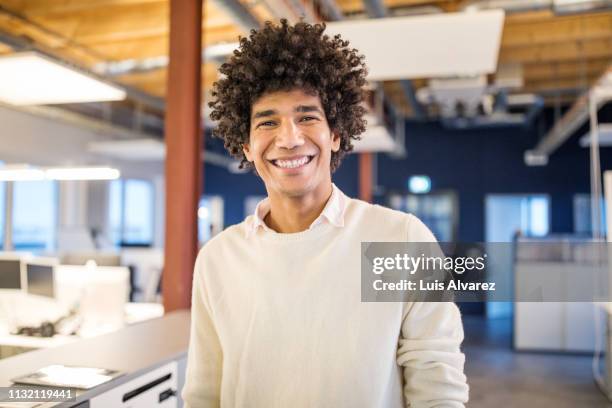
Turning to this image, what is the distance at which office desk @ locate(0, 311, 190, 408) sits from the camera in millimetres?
2203

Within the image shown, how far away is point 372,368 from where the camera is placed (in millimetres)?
1243

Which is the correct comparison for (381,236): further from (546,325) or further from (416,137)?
(416,137)

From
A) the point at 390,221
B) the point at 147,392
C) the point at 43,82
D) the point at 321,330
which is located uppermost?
the point at 43,82

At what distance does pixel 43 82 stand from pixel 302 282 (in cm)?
264

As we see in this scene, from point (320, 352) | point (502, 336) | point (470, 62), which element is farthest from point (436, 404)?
point (502, 336)

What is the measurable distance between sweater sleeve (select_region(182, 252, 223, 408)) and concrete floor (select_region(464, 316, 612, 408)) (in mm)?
3690

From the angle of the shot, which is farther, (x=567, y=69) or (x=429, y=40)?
(x=567, y=69)

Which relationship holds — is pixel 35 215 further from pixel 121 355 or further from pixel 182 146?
pixel 121 355

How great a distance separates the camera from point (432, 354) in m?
1.21

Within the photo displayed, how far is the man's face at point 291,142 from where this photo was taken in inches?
53.0

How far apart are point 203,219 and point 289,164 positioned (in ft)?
34.9

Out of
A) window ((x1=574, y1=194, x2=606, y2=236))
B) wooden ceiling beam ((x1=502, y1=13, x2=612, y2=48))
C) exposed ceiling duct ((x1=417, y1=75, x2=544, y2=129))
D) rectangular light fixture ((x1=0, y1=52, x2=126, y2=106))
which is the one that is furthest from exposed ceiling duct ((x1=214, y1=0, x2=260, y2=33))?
window ((x1=574, y1=194, x2=606, y2=236))

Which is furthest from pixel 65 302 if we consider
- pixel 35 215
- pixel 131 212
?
pixel 131 212

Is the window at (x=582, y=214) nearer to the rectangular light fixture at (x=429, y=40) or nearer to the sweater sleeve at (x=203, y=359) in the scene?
the rectangular light fixture at (x=429, y=40)
